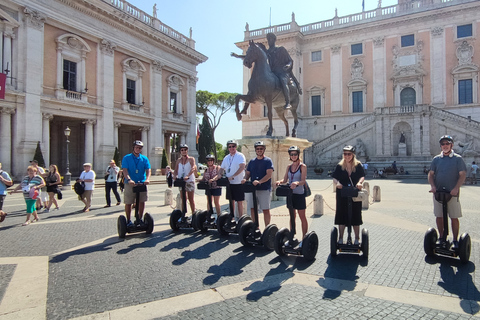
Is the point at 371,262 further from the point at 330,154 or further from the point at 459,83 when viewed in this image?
the point at 459,83

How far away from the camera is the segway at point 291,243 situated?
5.10 meters

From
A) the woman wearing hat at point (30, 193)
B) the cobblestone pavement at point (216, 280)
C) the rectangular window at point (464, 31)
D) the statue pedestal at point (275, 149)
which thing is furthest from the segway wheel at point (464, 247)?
the rectangular window at point (464, 31)

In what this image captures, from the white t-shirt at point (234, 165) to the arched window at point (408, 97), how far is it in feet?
119

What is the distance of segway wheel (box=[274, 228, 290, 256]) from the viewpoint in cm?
521

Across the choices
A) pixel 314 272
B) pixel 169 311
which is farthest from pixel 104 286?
pixel 314 272

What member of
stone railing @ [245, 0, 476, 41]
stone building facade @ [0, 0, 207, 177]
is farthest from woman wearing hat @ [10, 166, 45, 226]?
stone railing @ [245, 0, 476, 41]

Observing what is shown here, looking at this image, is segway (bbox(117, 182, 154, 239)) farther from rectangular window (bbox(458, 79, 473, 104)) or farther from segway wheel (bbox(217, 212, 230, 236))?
rectangular window (bbox(458, 79, 473, 104))

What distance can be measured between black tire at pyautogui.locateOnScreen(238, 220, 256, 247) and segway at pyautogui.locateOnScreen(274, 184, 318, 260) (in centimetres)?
79

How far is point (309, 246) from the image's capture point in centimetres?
510

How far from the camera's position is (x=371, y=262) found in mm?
5133

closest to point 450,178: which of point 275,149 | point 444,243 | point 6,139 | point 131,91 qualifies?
point 444,243

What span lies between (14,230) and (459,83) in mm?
41213

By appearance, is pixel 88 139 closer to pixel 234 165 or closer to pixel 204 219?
pixel 204 219

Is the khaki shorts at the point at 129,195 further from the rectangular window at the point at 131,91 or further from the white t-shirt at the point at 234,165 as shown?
the rectangular window at the point at 131,91
